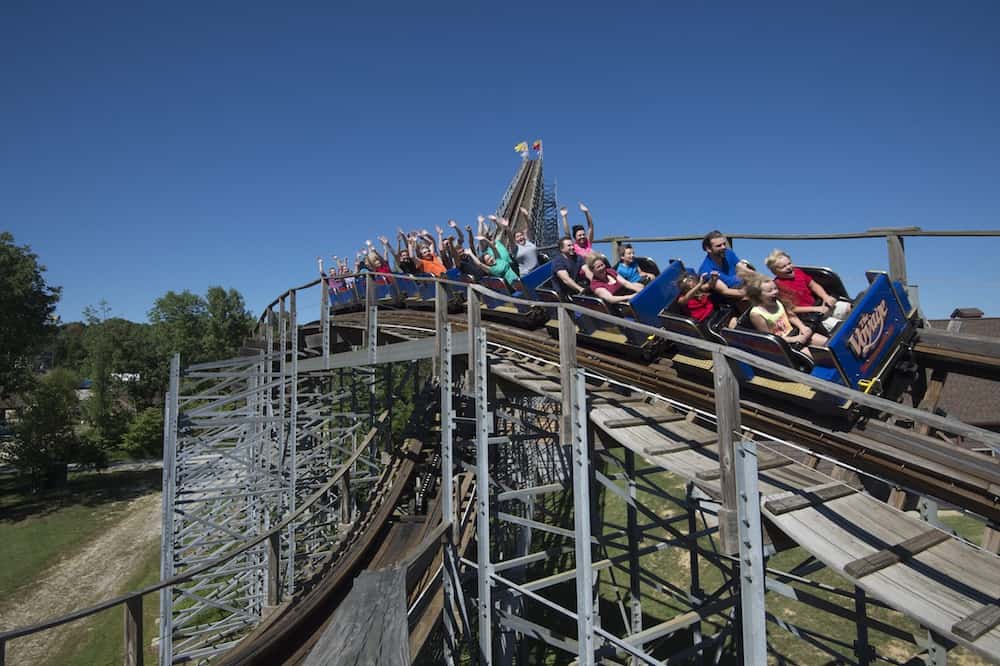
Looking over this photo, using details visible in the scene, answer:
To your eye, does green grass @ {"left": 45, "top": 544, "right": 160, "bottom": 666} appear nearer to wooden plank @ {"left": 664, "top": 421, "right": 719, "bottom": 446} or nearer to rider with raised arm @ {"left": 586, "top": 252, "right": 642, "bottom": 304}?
rider with raised arm @ {"left": 586, "top": 252, "right": 642, "bottom": 304}

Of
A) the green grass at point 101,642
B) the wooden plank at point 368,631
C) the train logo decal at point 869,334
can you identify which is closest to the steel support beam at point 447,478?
the train logo decal at point 869,334

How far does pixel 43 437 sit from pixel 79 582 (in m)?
14.8

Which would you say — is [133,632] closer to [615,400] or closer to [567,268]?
[615,400]

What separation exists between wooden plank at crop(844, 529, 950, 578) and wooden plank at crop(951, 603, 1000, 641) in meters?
0.39

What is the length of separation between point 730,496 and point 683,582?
993cm

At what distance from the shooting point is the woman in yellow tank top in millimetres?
4586

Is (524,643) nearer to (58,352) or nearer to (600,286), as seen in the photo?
(600,286)

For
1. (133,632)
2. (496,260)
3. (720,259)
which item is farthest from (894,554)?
(496,260)

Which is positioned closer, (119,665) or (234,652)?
(234,652)

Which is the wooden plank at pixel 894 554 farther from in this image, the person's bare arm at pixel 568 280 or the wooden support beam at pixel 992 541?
the person's bare arm at pixel 568 280

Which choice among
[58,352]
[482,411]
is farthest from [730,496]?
[58,352]

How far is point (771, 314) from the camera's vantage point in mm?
4645

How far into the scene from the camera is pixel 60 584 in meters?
16.4

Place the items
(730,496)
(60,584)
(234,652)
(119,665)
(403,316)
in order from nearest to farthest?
(730,496) < (234,652) < (403,316) < (119,665) < (60,584)
